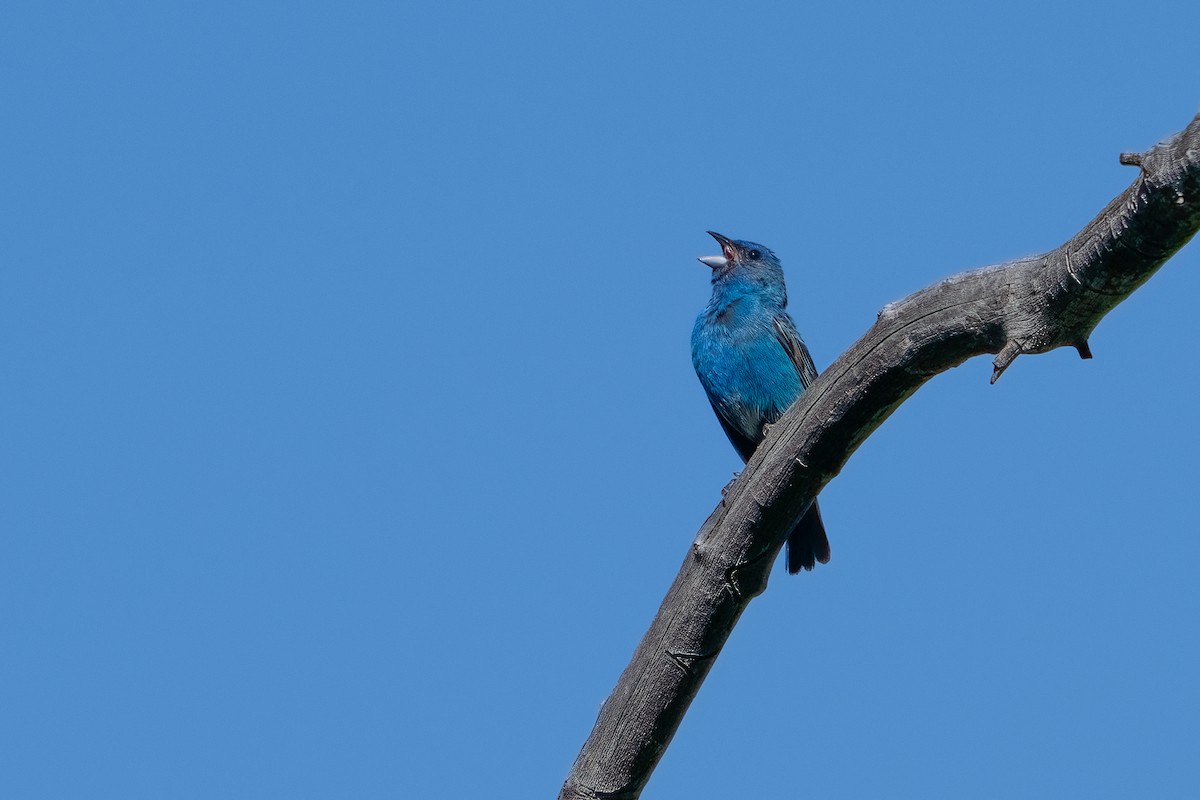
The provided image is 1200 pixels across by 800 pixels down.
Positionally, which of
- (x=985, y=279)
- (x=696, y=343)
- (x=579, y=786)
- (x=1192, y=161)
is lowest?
(x=579, y=786)

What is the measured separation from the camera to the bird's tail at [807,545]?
291 inches

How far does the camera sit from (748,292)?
8906mm

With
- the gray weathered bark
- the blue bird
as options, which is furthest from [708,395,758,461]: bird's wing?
the gray weathered bark

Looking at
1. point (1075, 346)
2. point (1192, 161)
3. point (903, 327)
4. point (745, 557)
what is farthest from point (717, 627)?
point (1192, 161)

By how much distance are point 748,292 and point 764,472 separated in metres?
4.85

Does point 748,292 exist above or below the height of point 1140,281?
above

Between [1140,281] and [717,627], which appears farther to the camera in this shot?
[717,627]

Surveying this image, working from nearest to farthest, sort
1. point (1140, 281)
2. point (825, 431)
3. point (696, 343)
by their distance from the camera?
point (1140, 281) < point (825, 431) < point (696, 343)

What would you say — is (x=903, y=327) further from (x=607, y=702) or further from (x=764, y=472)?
(x=607, y=702)

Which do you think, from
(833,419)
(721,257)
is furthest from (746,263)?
(833,419)

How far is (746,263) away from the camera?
30.6 feet

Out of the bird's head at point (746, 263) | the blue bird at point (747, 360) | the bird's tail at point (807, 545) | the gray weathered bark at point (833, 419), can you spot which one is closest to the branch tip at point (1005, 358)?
the gray weathered bark at point (833, 419)

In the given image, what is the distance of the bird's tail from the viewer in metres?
7.40

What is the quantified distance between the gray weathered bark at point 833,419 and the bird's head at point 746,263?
506 cm
